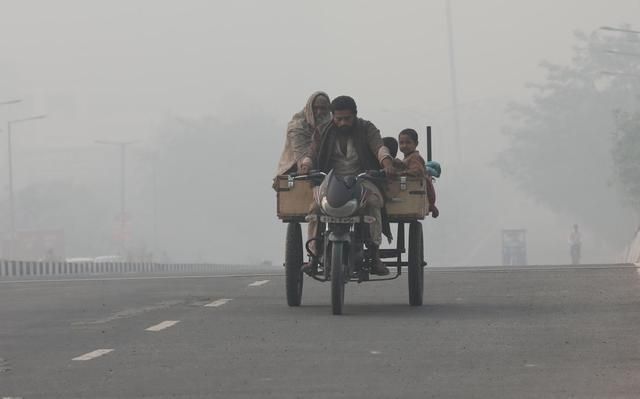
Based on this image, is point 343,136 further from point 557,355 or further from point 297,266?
point 557,355

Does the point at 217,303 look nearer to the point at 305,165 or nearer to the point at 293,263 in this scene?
the point at 293,263

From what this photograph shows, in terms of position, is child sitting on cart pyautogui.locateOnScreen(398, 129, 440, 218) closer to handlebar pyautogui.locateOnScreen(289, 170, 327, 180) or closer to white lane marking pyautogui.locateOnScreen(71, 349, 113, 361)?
handlebar pyautogui.locateOnScreen(289, 170, 327, 180)

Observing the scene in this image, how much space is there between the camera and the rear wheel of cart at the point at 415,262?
615 inches

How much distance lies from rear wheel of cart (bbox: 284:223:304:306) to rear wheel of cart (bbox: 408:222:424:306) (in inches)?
39.8

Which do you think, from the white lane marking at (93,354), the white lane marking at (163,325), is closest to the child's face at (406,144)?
the white lane marking at (163,325)

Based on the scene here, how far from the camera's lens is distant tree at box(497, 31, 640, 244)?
119750mm

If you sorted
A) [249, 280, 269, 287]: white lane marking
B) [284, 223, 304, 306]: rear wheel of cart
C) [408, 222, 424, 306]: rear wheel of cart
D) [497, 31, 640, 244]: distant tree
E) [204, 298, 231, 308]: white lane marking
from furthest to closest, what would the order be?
[497, 31, 640, 244]: distant tree
[249, 280, 269, 287]: white lane marking
[204, 298, 231, 308]: white lane marking
[408, 222, 424, 306]: rear wheel of cart
[284, 223, 304, 306]: rear wheel of cart

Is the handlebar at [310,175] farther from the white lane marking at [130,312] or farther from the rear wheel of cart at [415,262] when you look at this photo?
the white lane marking at [130,312]

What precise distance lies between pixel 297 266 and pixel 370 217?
103 cm

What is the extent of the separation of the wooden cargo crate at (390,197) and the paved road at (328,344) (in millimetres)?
865

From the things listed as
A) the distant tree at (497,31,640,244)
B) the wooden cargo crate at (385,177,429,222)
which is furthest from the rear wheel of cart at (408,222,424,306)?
the distant tree at (497,31,640,244)

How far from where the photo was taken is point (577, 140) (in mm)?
123562

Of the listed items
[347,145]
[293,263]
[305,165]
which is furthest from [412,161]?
[293,263]

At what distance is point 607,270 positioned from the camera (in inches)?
941
